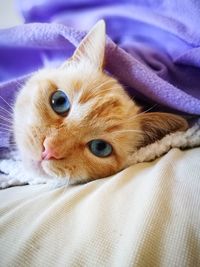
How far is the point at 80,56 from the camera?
897 millimetres

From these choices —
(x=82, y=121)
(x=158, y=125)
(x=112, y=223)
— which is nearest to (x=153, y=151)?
(x=158, y=125)

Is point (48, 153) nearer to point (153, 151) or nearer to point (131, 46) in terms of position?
point (153, 151)

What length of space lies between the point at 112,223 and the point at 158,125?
46 cm

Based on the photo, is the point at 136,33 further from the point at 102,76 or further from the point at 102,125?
the point at 102,125

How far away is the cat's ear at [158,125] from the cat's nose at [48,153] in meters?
0.33

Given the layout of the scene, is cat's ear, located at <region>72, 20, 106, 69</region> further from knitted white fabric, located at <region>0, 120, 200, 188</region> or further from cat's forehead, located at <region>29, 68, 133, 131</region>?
knitted white fabric, located at <region>0, 120, 200, 188</region>

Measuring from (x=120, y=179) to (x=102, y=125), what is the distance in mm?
202

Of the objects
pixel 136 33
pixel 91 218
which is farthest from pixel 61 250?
pixel 136 33

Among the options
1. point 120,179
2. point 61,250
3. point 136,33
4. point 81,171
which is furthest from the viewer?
point 136,33

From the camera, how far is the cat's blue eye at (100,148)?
779 mm

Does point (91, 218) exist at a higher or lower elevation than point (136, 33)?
lower

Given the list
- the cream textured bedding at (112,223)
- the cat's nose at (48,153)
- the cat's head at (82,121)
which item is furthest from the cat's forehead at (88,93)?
the cream textured bedding at (112,223)

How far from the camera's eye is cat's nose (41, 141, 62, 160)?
0.68 meters

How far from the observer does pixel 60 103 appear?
80cm
